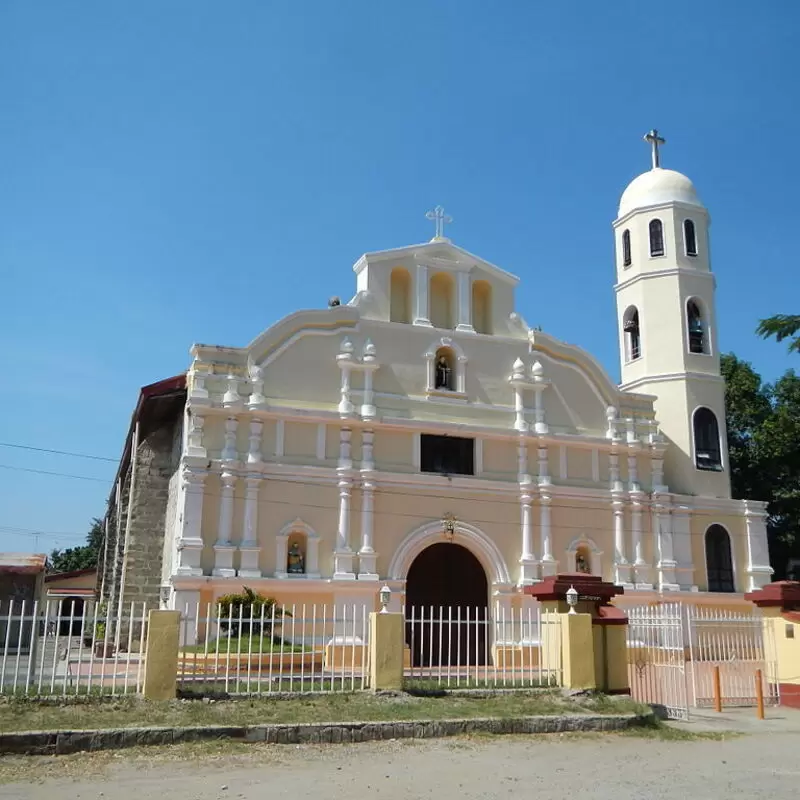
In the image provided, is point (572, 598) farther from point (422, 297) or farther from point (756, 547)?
point (756, 547)

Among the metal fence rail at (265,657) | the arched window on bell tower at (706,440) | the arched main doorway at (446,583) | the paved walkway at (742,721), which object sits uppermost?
the arched window on bell tower at (706,440)

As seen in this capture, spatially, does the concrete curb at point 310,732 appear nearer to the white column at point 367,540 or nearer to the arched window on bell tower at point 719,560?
the white column at point 367,540

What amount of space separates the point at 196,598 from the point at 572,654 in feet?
28.7

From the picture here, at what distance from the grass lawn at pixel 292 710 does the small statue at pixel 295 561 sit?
7790 mm

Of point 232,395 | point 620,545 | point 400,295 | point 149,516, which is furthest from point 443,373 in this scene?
point 149,516

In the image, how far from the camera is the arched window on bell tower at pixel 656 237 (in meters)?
25.7

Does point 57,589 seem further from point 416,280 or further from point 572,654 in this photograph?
point 572,654

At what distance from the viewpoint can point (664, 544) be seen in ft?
75.2

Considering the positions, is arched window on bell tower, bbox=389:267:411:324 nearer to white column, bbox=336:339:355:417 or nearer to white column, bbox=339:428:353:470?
white column, bbox=336:339:355:417

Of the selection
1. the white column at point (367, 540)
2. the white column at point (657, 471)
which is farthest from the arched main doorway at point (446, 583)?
the white column at point (657, 471)

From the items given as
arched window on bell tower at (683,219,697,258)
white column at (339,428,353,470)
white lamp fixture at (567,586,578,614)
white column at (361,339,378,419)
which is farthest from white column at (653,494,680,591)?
white lamp fixture at (567,586,578,614)

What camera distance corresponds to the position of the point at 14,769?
8.98 meters

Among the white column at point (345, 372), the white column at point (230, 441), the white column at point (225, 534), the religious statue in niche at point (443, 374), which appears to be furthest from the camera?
the religious statue in niche at point (443, 374)

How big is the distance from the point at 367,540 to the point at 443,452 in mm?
3088
